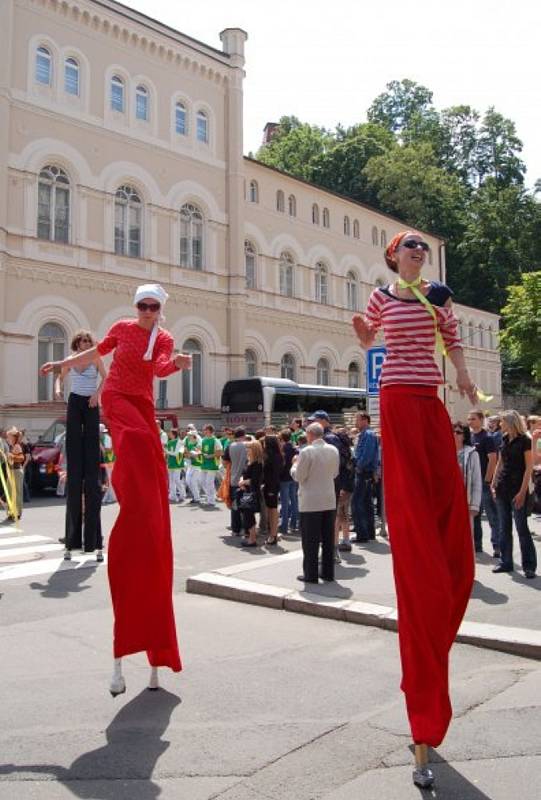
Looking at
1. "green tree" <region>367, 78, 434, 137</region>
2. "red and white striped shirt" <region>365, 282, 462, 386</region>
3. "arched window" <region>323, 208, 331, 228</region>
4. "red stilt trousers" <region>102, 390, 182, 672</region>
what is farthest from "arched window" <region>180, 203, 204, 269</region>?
"green tree" <region>367, 78, 434, 137</region>

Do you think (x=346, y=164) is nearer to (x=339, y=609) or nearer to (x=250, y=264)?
(x=250, y=264)

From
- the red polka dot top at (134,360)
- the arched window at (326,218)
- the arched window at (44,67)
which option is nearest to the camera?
the red polka dot top at (134,360)

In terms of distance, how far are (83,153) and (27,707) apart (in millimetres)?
26791

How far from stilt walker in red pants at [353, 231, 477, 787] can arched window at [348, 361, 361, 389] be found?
37458 millimetres

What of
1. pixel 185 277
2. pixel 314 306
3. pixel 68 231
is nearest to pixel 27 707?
pixel 68 231

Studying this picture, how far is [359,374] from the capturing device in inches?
1672

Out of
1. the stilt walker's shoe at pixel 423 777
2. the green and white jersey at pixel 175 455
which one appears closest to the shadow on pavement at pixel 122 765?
the stilt walker's shoe at pixel 423 777

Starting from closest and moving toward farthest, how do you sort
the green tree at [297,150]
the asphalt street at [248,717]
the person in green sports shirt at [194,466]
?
1. the asphalt street at [248,717]
2. the person in green sports shirt at [194,466]
3. the green tree at [297,150]

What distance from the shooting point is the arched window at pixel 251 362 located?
1401 inches

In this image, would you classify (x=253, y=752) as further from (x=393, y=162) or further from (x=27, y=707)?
(x=393, y=162)

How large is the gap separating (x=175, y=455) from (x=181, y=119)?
62.5 ft

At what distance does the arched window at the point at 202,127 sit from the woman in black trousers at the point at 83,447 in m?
26.9

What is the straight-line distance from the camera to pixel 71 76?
1116 inches

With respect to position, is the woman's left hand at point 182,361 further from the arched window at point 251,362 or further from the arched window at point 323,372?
the arched window at point 323,372
